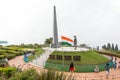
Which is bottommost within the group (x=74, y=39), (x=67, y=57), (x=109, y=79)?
(x=109, y=79)

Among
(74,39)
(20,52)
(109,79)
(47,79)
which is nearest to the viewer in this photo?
(47,79)

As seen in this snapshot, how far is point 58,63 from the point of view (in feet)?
97.8

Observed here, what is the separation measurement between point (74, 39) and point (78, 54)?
2333 mm

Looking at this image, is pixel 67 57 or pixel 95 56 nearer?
pixel 67 57

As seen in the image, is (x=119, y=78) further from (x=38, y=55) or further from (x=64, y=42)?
(x=38, y=55)

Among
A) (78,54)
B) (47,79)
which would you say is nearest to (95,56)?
(78,54)

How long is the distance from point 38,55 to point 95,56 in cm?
781

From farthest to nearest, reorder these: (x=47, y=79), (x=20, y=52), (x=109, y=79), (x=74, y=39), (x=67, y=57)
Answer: (x=20, y=52) → (x=74, y=39) → (x=67, y=57) → (x=109, y=79) → (x=47, y=79)

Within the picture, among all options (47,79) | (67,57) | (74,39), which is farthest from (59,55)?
(47,79)

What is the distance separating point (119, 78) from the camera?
82.9 feet

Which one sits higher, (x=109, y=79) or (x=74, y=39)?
(x=74, y=39)

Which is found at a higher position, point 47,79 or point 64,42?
point 64,42

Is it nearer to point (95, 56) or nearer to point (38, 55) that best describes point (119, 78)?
point (95, 56)

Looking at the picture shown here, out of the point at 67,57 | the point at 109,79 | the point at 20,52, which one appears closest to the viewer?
the point at 109,79
